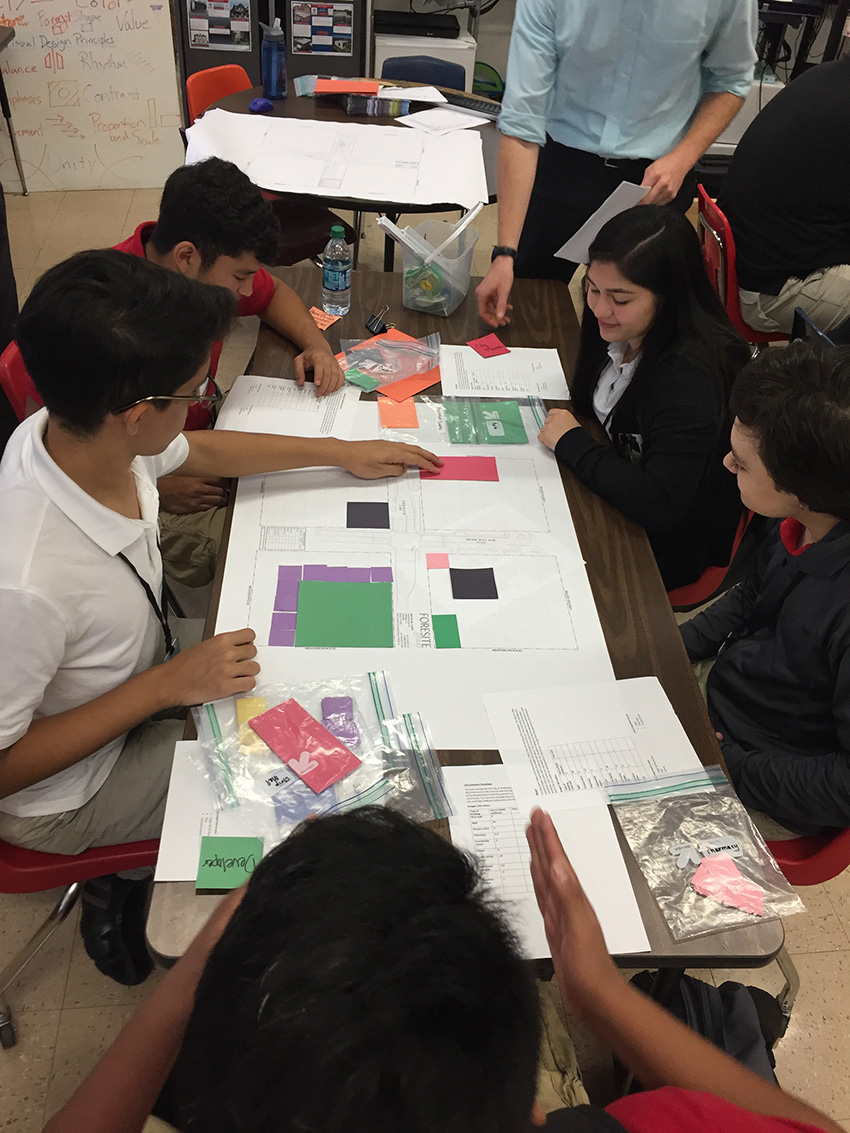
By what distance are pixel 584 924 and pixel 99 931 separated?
40.6 inches

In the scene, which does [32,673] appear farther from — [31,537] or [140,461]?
[140,461]

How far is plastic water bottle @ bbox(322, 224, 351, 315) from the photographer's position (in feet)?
6.27

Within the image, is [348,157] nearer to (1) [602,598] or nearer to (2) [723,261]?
(2) [723,261]

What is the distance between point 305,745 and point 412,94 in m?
2.71

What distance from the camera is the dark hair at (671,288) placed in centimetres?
152

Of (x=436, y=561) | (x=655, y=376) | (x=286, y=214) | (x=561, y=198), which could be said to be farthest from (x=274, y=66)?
(x=436, y=561)

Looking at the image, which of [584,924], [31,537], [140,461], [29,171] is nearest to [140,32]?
[29,171]

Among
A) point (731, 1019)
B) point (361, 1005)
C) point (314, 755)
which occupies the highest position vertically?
point (361, 1005)

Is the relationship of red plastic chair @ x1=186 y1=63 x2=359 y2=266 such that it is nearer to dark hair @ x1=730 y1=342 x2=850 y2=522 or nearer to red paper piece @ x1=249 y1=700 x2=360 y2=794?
dark hair @ x1=730 y1=342 x2=850 y2=522

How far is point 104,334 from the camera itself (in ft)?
3.32

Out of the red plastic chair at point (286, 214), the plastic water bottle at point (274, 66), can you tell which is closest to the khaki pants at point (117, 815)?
the red plastic chair at point (286, 214)

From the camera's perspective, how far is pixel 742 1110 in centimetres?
73

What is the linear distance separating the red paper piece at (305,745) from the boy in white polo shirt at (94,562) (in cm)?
7

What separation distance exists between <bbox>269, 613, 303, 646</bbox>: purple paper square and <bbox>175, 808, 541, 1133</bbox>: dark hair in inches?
25.1
